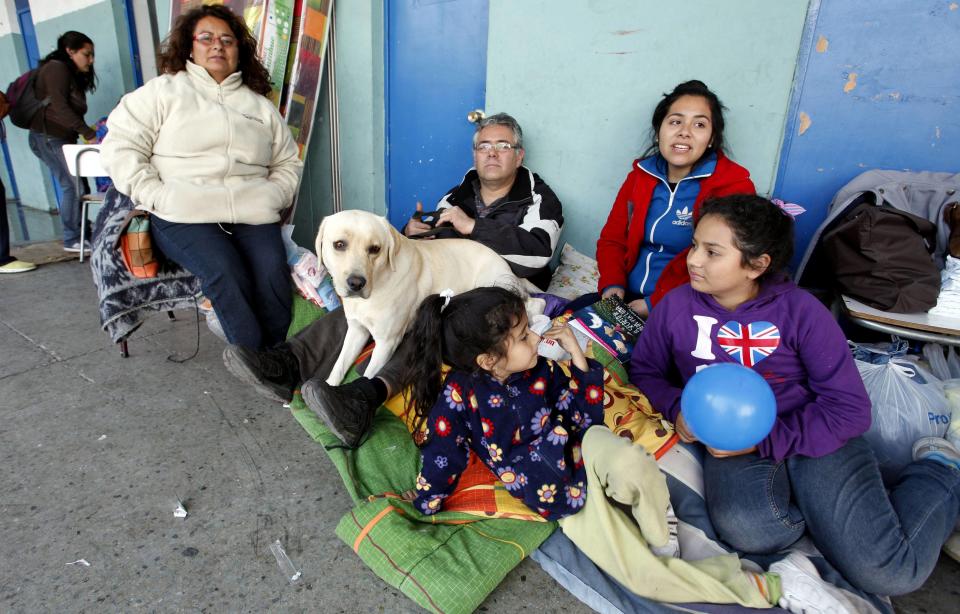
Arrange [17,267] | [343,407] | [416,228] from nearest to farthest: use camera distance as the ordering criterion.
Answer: [343,407] → [416,228] → [17,267]

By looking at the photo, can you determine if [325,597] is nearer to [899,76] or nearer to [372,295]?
[372,295]

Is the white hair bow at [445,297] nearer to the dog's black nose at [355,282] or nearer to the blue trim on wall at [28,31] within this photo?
the dog's black nose at [355,282]

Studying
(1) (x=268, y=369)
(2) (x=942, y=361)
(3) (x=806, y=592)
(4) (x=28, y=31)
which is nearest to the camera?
(3) (x=806, y=592)

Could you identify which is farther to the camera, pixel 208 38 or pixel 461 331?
pixel 208 38

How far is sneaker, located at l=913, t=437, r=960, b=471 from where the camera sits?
1.71m

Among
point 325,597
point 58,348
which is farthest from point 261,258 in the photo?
point 325,597

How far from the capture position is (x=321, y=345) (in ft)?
8.78

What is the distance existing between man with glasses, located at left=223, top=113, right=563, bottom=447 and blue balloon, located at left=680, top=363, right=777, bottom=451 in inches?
51.2

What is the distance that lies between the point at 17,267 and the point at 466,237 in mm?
4289

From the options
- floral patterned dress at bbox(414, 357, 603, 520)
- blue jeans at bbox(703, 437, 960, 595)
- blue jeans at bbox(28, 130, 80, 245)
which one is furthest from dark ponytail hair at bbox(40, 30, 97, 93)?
blue jeans at bbox(703, 437, 960, 595)

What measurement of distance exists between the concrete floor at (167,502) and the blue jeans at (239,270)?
0.34 m

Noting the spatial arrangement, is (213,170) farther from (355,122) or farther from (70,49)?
(70,49)

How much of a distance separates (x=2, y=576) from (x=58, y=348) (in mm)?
1934

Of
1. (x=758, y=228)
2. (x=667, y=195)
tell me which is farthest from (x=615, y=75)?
(x=758, y=228)
